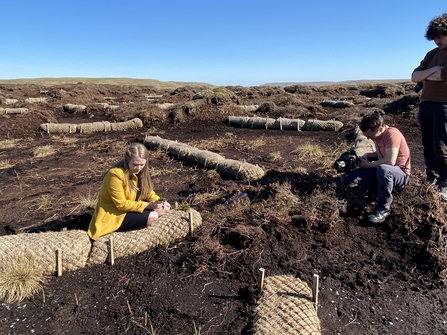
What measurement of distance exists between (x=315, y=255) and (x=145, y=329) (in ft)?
5.66

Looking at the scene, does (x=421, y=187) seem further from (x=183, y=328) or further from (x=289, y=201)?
(x=183, y=328)

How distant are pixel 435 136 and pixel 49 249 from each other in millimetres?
4332

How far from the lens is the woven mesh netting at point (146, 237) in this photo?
11.5 feet

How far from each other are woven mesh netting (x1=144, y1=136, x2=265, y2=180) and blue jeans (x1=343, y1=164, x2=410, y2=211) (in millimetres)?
2095

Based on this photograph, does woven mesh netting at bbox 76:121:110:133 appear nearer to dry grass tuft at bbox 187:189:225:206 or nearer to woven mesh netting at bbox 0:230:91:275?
dry grass tuft at bbox 187:189:225:206

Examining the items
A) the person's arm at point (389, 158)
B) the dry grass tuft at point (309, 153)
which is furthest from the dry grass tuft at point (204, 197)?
the dry grass tuft at point (309, 153)

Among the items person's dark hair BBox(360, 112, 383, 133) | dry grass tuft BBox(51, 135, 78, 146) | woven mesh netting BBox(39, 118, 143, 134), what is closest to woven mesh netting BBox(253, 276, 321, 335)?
person's dark hair BBox(360, 112, 383, 133)

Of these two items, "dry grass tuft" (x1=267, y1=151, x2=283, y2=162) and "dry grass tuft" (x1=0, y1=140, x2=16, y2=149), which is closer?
"dry grass tuft" (x1=267, y1=151, x2=283, y2=162)

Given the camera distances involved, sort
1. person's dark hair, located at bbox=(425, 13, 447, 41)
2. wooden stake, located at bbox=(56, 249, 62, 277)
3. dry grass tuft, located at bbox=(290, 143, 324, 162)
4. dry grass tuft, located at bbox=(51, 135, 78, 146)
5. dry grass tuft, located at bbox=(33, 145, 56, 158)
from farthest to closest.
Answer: dry grass tuft, located at bbox=(51, 135, 78, 146)
dry grass tuft, located at bbox=(33, 145, 56, 158)
dry grass tuft, located at bbox=(290, 143, 324, 162)
person's dark hair, located at bbox=(425, 13, 447, 41)
wooden stake, located at bbox=(56, 249, 62, 277)

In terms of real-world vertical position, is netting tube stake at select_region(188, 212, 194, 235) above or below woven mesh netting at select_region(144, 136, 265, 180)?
below

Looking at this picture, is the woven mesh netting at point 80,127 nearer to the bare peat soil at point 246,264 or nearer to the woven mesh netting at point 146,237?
the bare peat soil at point 246,264

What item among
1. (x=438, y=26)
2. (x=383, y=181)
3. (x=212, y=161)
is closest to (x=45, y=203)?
(x=212, y=161)

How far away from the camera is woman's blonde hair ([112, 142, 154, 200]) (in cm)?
354

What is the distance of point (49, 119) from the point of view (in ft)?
44.0
